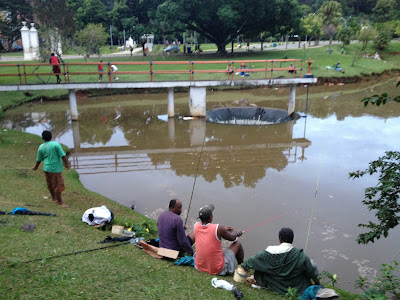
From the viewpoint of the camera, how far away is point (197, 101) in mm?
19453

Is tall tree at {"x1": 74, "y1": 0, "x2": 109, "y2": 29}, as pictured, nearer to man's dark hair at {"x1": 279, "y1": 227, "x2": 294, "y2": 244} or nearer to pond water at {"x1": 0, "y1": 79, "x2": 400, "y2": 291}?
pond water at {"x1": 0, "y1": 79, "x2": 400, "y2": 291}

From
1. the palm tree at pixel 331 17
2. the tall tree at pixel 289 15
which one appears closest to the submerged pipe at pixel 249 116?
the tall tree at pixel 289 15

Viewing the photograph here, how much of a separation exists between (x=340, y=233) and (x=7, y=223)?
6653 millimetres

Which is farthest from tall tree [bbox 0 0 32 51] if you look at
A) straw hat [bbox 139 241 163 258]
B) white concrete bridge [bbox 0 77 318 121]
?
straw hat [bbox 139 241 163 258]

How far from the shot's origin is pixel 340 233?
8297 mm

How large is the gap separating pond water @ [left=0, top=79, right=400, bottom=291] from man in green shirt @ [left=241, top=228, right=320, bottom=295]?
224cm

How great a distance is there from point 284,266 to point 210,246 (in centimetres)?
99

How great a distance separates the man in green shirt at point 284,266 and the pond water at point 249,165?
7.35 feet

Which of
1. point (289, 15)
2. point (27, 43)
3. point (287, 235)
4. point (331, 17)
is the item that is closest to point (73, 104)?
point (287, 235)

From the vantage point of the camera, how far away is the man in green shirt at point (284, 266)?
458cm

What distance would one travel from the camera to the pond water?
8.24 m

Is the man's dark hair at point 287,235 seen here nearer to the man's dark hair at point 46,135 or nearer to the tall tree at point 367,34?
the man's dark hair at point 46,135

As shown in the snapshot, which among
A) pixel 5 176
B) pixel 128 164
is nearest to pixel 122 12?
pixel 128 164

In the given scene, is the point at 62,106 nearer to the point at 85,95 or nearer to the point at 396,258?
the point at 85,95
